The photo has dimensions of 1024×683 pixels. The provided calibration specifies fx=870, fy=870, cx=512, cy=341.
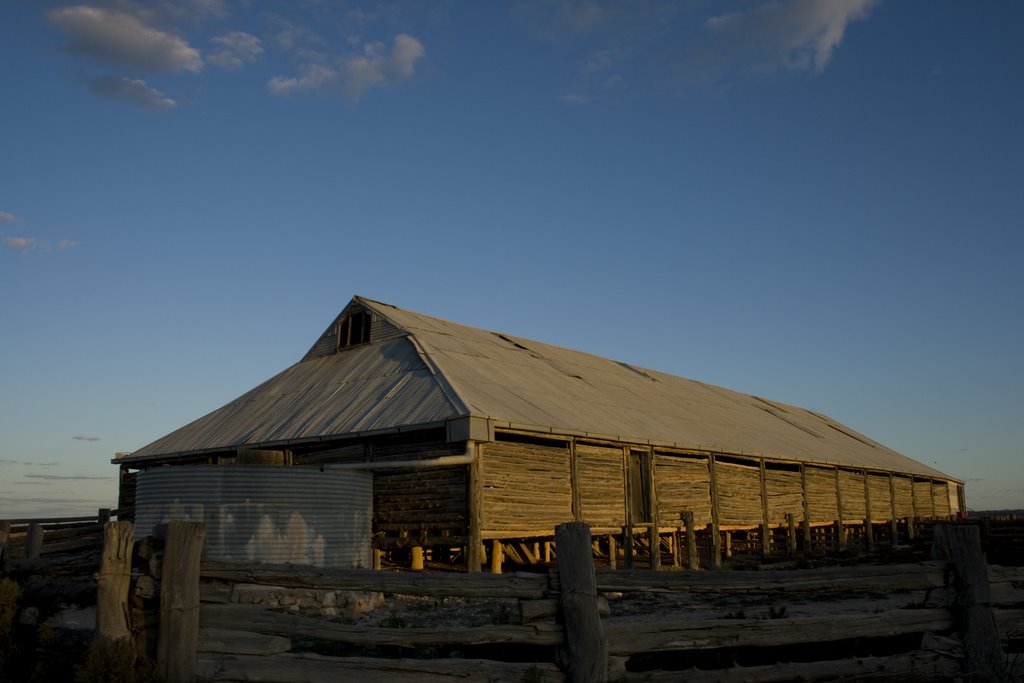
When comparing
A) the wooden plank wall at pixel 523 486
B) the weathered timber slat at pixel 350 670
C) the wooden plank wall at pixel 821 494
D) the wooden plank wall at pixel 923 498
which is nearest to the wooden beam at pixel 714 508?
the wooden plank wall at pixel 523 486

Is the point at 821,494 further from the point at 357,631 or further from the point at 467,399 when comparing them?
the point at 357,631

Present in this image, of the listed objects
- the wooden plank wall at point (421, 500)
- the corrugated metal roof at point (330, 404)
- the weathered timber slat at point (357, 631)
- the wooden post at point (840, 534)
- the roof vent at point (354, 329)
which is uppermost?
the roof vent at point (354, 329)

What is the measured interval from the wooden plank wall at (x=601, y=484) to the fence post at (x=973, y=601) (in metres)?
12.7

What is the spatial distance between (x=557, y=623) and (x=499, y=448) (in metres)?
12.0

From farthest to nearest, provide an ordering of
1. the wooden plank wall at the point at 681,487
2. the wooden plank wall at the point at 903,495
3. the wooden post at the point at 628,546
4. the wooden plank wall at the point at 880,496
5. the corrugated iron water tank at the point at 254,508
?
the wooden plank wall at the point at 903,495
the wooden plank wall at the point at 880,496
the wooden plank wall at the point at 681,487
the wooden post at the point at 628,546
the corrugated iron water tank at the point at 254,508

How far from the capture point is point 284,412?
22672 mm

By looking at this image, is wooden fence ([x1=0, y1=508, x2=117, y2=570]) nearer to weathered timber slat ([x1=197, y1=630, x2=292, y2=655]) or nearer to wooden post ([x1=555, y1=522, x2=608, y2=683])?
weathered timber slat ([x1=197, y1=630, x2=292, y2=655])

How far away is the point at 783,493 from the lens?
98.3 ft

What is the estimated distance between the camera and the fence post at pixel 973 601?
25.7ft

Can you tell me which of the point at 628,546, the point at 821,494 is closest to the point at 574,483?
the point at 628,546

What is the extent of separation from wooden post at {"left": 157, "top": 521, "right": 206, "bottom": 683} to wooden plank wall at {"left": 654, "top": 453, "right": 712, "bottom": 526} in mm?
17961

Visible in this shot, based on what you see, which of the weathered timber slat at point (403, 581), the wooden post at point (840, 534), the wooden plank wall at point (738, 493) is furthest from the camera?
the wooden post at point (840, 534)

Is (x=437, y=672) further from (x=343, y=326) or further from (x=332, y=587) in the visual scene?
(x=343, y=326)

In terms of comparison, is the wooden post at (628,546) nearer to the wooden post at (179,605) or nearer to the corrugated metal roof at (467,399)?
the corrugated metal roof at (467,399)
